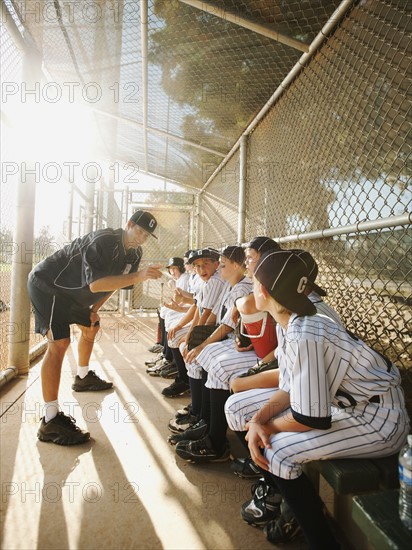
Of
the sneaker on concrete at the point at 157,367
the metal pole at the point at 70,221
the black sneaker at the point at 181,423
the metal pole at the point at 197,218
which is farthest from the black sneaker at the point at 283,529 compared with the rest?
the metal pole at the point at 197,218

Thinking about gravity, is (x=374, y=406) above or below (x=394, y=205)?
below

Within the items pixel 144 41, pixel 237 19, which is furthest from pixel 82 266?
pixel 237 19

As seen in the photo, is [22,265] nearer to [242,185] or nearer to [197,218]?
[242,185]

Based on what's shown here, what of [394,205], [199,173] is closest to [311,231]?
[394,205]

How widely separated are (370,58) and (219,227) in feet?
13.3

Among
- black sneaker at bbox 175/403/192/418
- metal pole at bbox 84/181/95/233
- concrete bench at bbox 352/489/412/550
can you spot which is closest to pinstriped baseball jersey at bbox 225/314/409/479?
concrete bench at bbox 352/489/412/550

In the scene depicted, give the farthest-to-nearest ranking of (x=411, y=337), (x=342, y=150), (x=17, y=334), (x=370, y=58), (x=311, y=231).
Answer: (x=17, y=334) → (x=311, y=231) → (x=342, y=150) → (x=370, y=58) → (x=411, y=337)

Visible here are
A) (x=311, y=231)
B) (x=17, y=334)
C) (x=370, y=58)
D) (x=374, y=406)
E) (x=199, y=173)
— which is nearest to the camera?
(x=374, y=406)

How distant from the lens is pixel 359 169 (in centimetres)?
203

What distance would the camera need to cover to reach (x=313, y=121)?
2.56m

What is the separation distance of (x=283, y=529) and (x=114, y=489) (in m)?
1.00

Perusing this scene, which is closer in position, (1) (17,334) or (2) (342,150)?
(2) (342,150)

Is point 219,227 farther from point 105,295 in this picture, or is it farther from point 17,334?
point 17,334

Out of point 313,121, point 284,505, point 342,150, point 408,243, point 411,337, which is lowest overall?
point 284,505
